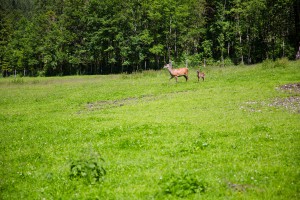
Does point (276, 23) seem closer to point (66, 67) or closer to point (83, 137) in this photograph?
point (83, 137)

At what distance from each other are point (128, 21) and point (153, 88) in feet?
144

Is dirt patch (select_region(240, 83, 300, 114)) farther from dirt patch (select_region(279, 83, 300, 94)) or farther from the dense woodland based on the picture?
the dense woodland

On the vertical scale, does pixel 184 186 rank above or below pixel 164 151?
below

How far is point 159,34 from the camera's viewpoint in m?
68.3

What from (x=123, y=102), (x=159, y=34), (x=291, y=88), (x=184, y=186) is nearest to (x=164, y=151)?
(x=184, y=186)

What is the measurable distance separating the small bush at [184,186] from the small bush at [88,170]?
2260 millimetres

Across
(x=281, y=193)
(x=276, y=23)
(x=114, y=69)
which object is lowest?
(x=281, y=193)

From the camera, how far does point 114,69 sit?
270ft

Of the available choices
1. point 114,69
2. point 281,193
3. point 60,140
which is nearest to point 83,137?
point 60,140

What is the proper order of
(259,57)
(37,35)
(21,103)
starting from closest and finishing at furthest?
(21,103) < (259,57) < (37,35)

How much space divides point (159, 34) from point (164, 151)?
60.1 metres

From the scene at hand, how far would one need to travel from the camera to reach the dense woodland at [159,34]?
5928 centimetres

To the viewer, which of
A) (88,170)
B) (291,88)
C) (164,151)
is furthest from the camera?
(291,88)

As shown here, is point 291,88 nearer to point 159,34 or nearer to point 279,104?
point 279,104
